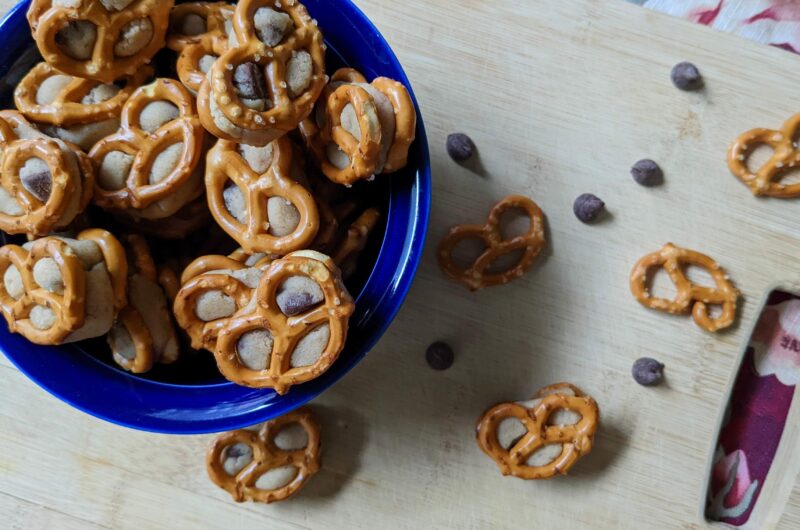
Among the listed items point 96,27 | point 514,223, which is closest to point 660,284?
point 514,223

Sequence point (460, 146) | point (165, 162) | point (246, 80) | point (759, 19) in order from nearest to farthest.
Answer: point (246, 80), point (165, 162), point (460, 146), point (759, 19)

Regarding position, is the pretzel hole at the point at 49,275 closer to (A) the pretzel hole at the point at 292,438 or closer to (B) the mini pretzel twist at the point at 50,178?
(B) the mini pretzel twist at the point at 50,178

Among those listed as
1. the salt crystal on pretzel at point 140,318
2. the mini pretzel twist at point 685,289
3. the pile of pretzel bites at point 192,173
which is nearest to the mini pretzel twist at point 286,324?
the pile of pretzel bites at point 192,173

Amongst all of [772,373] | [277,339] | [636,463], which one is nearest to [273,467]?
[277,339]

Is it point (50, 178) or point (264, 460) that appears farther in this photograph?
point (264, 460)

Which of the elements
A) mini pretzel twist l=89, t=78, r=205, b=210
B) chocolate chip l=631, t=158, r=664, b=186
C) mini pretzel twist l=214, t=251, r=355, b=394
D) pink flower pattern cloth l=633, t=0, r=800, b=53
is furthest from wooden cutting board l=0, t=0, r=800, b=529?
mini pretzel twist l=89, t=78, r=205, b=210

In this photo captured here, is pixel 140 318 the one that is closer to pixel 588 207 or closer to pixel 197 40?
pixel 197 40

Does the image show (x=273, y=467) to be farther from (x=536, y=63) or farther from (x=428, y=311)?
(x=536, y=63)
